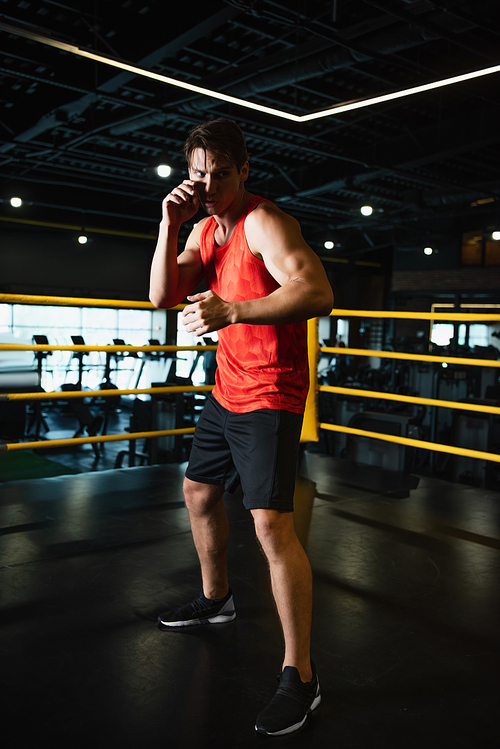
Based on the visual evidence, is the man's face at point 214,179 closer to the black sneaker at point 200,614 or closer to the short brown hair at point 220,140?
the short brown hair at point 220,140

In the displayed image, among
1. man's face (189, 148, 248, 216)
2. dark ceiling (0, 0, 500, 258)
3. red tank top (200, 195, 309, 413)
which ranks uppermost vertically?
dark ceiling (0, 0, 500, 258)

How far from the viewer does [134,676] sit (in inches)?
53.4

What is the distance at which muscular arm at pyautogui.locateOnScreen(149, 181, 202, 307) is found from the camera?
1398 millimetres

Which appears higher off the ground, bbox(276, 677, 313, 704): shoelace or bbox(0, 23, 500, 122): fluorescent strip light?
bbox(0, 23, 500, 122): fluorescent strip light

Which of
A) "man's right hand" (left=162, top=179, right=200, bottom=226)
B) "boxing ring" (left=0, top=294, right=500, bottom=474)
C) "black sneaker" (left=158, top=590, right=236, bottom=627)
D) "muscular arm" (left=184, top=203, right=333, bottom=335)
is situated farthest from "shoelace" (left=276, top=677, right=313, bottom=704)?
"boxing ring" (left=0, top=294, right=500, bottom=474)

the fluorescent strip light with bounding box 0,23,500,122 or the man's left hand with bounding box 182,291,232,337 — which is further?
the fluorescent strip light with bounding box 0,23,500,122

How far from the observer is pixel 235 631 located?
160cm

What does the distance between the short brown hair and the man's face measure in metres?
0.01

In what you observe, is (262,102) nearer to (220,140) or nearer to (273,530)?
(220,140)

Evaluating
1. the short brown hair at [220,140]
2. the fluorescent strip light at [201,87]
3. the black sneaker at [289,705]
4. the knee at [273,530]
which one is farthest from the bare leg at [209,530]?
the fluorescent strip light at [201,87]

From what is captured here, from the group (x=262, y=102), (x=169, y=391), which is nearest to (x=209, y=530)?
(x=169, y=391)

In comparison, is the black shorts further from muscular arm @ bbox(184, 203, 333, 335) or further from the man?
muscular arm @ bbox(184, 203, 333, 335)

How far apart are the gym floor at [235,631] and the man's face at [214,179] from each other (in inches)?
42.9

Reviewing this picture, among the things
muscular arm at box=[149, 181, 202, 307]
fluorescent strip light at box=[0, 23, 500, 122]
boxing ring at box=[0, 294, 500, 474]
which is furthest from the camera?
fluorescent strip light at box=[0, 23, 500, 122]
